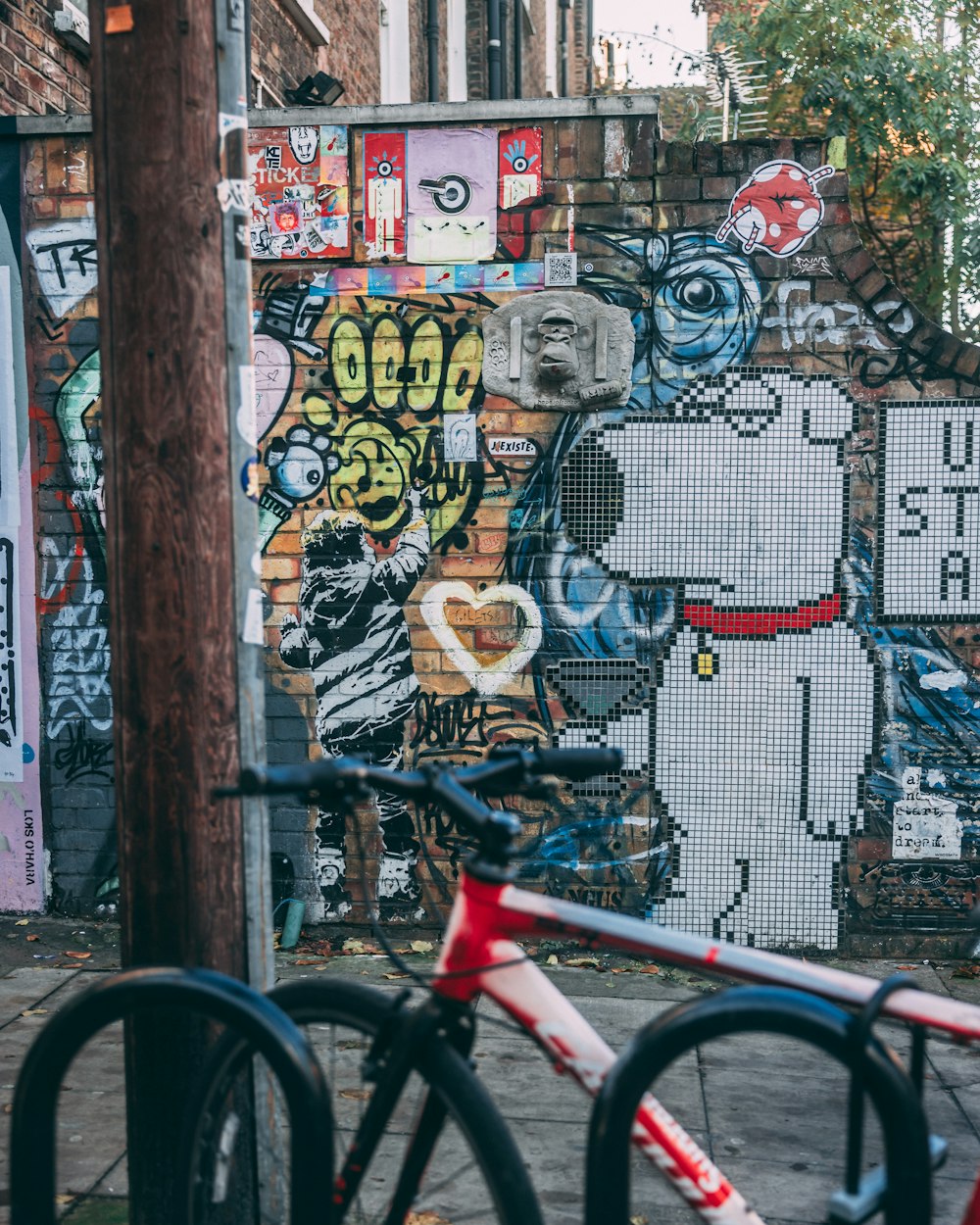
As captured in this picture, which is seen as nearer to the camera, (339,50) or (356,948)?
(356,948)

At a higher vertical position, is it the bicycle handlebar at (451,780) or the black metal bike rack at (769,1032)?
the bicycle handlebar at (451,780)

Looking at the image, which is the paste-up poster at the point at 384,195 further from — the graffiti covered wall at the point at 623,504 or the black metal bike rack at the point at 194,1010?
the black metal bike rack at the point at 194,1010

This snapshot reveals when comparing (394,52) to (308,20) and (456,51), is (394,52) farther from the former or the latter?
(308,20)

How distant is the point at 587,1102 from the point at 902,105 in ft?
31.2

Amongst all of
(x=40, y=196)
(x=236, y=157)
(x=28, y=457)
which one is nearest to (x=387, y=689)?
(x=28, y=457)

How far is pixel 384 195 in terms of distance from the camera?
193 inches

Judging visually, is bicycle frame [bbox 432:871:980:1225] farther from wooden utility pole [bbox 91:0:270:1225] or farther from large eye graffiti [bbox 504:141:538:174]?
large eye graffiti [bbox 504:141:538:174]

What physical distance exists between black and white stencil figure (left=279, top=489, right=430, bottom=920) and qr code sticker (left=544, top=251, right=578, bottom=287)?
1.02 metres

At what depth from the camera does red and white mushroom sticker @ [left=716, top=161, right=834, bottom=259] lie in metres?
4.78

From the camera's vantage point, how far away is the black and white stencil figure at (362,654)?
5.01 meters

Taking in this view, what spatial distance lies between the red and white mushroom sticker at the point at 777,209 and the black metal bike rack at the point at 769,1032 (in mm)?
3563

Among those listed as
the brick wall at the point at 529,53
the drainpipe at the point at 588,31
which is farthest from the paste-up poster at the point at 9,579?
the drainpipe at the point at 588,31

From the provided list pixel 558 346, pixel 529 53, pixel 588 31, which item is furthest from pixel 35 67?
pixel 588 31

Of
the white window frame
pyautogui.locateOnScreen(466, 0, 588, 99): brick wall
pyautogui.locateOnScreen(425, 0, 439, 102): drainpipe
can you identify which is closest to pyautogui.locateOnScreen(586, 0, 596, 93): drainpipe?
pyautogui.locateOnScreen(466, 0, 588, 99): brick wall
